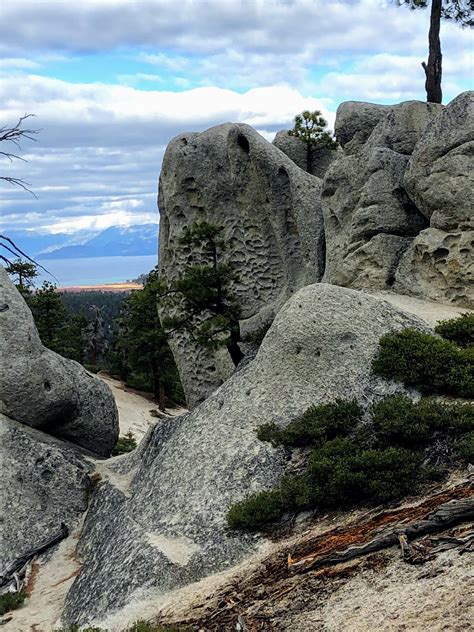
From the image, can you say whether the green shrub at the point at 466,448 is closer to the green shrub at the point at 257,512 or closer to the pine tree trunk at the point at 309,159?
the green shrub at the point at 257,512

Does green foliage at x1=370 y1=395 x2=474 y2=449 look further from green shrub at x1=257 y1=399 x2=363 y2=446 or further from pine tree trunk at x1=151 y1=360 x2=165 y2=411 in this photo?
pine tree trunk at x1=151 y1=360 x2=165 y2=411

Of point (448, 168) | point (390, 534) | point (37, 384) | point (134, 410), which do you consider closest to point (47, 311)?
point (134, 410)

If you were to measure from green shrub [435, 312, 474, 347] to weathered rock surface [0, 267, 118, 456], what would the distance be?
11043 mm

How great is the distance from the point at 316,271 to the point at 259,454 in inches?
489

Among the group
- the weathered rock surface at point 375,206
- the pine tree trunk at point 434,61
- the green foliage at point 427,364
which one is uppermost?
the pine tree trunk at point 434,61

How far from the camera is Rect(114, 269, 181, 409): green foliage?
1895 inches

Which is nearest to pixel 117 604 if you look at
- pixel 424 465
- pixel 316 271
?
pixel 424 465

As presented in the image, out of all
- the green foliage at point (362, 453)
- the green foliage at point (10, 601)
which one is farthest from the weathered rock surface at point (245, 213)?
the green foliage at point (10, 601)

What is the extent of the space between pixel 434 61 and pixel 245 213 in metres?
9.37

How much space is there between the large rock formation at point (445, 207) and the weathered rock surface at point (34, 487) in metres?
11.5

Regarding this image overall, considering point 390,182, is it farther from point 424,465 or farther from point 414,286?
point 424,465

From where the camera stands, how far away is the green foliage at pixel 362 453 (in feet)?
41.8

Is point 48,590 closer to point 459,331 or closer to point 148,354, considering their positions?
point 459,331

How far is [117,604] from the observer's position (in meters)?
13.0
